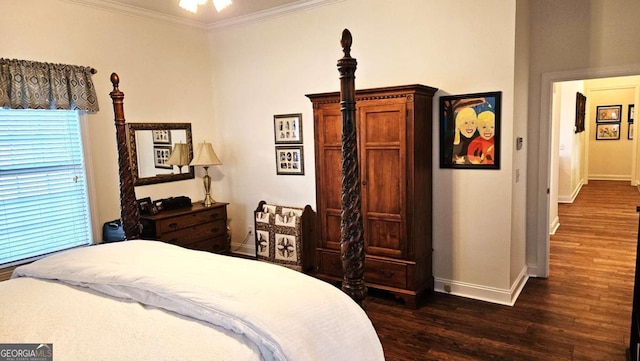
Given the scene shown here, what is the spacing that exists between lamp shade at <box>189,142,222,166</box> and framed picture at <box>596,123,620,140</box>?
10.00 metres

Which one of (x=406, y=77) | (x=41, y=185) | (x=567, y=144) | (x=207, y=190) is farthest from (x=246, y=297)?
(x=567, y=144)

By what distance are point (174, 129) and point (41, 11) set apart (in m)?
1.64

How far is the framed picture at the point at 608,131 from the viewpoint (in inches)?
399

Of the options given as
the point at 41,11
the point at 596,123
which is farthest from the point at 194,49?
the point at 596,123

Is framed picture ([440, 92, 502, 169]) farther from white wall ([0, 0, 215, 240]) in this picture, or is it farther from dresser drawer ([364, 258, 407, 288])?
white wall ([0, 0, 215, 240])

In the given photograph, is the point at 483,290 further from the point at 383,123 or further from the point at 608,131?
the point at 608,131

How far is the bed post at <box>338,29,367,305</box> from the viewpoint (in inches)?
83.3

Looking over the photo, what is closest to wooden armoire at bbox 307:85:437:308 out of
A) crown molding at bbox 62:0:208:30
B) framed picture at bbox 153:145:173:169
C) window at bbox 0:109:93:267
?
framed picture at bbox 153:145:173:169

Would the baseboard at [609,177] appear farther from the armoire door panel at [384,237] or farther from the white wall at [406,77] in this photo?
the armoire door panel at [384,237]

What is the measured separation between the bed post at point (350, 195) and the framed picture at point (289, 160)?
8.28 feet

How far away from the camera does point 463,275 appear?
3.79 metres

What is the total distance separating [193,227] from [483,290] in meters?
3.02

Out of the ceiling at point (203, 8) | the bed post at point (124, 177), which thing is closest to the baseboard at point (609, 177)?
the ceiling at point (203, 8)

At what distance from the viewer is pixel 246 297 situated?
5.44 feet
